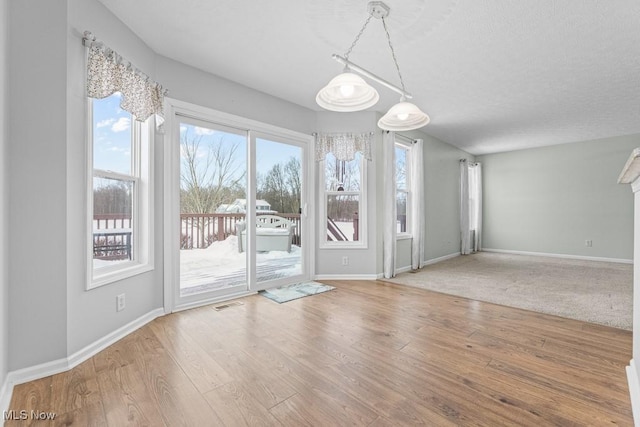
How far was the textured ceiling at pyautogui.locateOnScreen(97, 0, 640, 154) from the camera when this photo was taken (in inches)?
84.0

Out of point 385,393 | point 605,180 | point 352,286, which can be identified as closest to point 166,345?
point 385,393

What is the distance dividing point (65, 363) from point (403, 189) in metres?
4.66

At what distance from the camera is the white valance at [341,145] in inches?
163

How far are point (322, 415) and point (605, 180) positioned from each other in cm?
726

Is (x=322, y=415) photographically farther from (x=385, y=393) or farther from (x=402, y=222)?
(x=402, y=222)

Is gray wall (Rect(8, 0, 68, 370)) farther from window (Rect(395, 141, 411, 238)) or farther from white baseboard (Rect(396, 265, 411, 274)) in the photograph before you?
window (Rect(395, 141, 411, 238))

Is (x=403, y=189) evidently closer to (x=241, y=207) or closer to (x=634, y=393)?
(x=241, y=207)

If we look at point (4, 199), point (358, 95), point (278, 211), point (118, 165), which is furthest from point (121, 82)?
point (278, 211)

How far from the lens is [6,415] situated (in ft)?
4.67

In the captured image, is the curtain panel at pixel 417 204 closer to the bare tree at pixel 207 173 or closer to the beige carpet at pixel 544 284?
the beige carpet at pixel 544 284

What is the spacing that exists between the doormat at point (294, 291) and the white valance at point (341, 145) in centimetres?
178

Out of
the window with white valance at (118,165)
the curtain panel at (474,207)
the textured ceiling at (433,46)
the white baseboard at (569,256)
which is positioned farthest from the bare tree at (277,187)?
the white baseboard at (569,256)

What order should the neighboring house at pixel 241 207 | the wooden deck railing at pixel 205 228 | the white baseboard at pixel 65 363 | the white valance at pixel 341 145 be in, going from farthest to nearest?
1. the white valance at pixel 341 145
2. the neighboring house at pixel 241 207
3. the wooden deck railing at pixel 205 228
4. the white baseboard at pixel 65 363

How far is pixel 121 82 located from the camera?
219cm
